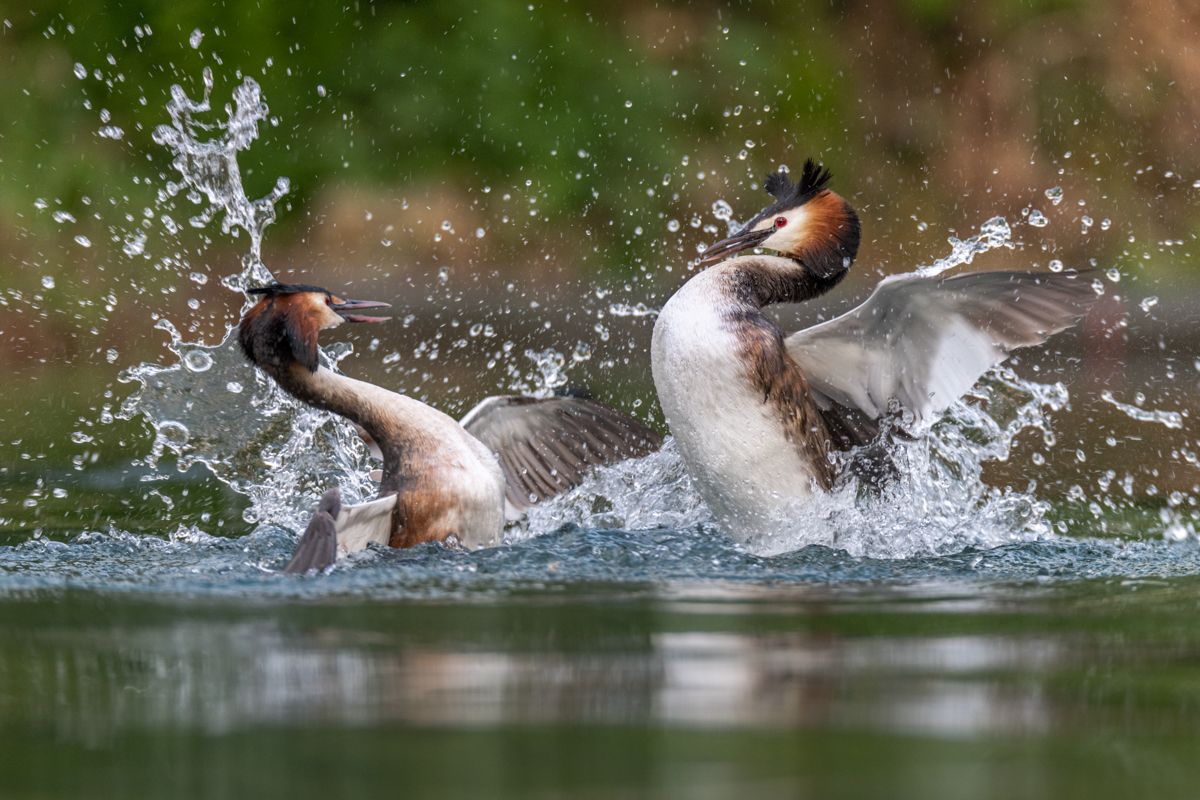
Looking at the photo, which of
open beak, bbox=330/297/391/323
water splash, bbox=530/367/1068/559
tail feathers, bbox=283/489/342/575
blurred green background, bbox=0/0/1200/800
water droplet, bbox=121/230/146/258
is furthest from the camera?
water droplet, bbox=121/230/146/258

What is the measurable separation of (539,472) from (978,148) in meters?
9.33

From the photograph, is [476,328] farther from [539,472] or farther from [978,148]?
[539,472]

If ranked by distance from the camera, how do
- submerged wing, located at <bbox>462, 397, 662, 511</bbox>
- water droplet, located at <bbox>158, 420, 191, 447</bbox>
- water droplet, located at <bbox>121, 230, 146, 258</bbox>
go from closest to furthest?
submerged wing, located at <bbox>462, 397, 662, 511</bbox>, water droplet, located at <bbox>158, 420, 191, 447</bbox>, water droplet, located at <bbox>121, 230, 146, 258</bbox>

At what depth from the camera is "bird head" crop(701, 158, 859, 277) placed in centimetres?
606

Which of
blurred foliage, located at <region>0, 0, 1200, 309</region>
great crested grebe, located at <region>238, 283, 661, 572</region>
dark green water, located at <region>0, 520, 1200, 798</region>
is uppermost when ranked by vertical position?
blurred foliage, located at <region>0, 0, 1200, 309</region>

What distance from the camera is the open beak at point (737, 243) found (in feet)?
19.6

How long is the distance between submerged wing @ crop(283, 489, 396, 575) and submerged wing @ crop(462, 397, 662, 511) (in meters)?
1.01

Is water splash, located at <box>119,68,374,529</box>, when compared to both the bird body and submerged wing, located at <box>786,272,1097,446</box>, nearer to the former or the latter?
the bird body

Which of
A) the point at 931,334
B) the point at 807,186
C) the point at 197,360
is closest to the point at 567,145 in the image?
the point at 197,360

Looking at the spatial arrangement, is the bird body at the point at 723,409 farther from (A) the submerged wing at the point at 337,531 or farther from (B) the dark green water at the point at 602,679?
(A) the submerged wing at the point at 337,531

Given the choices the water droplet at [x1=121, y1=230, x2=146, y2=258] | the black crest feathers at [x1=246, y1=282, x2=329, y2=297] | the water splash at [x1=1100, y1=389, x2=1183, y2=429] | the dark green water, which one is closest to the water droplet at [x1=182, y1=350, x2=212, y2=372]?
the black crest feathers at [x1=246, y1=282, x2=329, y2=297]

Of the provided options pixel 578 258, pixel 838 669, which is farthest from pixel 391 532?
pixel 578 258

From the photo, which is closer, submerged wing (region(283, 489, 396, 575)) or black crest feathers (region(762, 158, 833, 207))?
submerged wing (region(283, 489, 396, 575))

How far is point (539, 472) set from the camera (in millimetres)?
6613
